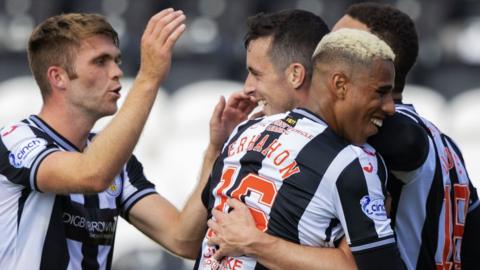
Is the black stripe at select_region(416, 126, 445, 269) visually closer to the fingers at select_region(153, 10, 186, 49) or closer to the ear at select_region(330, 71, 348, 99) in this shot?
the ear at select_region(330, 71, 348, 99)

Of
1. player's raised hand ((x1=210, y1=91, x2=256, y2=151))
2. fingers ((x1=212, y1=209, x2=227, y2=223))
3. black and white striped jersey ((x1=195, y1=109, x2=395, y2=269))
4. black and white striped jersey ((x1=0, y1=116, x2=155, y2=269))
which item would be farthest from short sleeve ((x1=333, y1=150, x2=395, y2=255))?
black and white striped jersey ((x1=0, y1=116, x2=155, y2=269))

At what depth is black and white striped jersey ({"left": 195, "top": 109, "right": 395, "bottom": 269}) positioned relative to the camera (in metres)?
4.16

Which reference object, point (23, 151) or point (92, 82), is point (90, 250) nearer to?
point (23, 151)

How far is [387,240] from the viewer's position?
418 centimetres

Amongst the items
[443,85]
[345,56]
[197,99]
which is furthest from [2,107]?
[345,56]

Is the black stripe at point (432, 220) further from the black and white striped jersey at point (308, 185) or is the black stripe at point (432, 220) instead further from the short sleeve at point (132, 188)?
the short sleeve at point (132, 188)

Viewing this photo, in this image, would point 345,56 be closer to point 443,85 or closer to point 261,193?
point 261,193

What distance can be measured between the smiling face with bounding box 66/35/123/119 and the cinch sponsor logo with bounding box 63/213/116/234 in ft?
1.55

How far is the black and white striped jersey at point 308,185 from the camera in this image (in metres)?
4.16

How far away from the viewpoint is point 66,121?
17.1 feet

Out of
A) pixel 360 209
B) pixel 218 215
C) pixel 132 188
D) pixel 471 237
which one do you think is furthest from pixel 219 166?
pixel 471 237

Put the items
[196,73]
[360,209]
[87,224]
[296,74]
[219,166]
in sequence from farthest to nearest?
[196,73], [87,224], [296,74], [219,166], [360,209]

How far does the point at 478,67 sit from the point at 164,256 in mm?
3520

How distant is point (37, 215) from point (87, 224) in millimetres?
251
